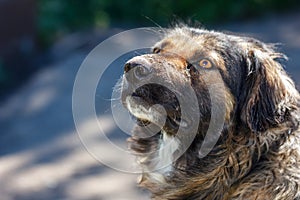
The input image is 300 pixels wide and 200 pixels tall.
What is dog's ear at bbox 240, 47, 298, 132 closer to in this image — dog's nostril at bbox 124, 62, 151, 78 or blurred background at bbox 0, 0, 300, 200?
dog's nostril at bbox 124, 62, 151, 78

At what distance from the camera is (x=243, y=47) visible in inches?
165

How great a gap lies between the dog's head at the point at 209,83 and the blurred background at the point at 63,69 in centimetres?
92

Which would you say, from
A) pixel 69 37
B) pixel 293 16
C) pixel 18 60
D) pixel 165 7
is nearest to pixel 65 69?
pixel 18 60

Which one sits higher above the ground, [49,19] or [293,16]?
[49,19]

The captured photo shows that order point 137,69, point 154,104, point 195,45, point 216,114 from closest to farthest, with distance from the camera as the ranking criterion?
point 137,69, point 154,104, point 216,114, point 195,45

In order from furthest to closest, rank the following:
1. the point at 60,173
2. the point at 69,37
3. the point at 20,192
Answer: the point at 69,37
the point at 60,173
the point at 20,192

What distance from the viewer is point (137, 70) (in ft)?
12.2

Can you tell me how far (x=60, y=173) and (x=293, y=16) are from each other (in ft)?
18.5

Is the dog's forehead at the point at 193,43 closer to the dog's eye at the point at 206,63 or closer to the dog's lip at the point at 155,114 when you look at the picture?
the dog's eye at the point at 206,63

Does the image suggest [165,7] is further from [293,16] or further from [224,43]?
[224,43]

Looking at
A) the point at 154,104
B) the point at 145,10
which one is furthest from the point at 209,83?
the point at 145,10

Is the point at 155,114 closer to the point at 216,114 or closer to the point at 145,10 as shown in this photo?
the point at 216,114

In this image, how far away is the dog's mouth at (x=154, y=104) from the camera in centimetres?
381

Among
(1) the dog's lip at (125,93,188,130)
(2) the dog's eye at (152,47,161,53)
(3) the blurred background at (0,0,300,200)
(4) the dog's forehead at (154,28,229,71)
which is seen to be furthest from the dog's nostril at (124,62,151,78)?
(3) the blurred background at (0,0,300,200)
